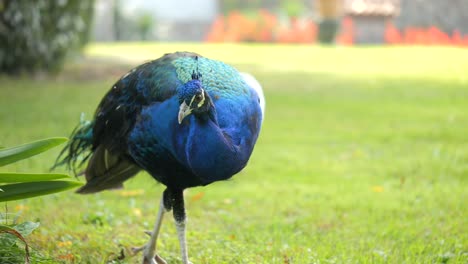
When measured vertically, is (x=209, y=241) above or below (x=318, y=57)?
above

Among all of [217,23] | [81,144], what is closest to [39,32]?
[81,144]

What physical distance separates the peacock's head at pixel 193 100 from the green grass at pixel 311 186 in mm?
1145

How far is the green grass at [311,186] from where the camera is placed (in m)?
4.81

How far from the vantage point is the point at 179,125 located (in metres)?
3.88

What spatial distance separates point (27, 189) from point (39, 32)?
884 centimetres

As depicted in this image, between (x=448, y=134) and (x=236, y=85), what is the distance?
5237mm

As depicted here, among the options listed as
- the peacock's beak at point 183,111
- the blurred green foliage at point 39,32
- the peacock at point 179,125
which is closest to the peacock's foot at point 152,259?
the peacock at point 179,125

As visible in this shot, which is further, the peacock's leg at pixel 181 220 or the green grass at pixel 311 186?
the green grass at pixel 311 186

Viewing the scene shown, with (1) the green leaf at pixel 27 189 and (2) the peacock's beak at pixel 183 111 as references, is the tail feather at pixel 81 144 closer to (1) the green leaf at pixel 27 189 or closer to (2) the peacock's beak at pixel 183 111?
(1) the green leaf at pixel 27 189

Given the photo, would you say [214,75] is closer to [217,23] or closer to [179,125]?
[179,125]

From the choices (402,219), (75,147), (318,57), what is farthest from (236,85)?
(318,57)

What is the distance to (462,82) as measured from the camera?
12.5 meters

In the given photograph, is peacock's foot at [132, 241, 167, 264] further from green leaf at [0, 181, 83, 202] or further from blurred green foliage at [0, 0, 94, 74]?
blurred green foliage at [0, 0, 94, 74]

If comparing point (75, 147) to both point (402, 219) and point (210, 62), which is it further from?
point (402, 219)
